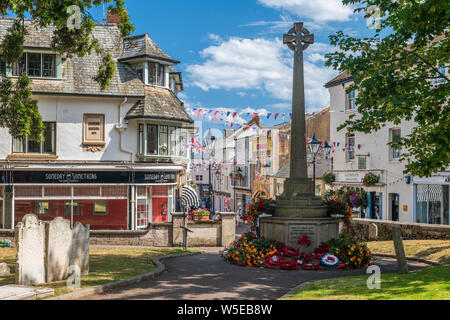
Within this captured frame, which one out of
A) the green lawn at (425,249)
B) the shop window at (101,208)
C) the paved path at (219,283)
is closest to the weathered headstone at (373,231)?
the green lawn at (425,249)

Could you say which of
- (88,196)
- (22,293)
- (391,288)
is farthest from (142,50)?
(391,288)

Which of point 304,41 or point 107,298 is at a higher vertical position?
point 304,41

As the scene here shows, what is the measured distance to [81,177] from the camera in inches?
1009

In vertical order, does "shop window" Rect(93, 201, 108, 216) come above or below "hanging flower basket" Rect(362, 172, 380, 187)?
below

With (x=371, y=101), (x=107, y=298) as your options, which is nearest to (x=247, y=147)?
(x=371, y=101)

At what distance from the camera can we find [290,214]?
16.0 m

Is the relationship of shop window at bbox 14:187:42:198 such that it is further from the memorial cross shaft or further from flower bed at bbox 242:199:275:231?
the memorial cross shaft

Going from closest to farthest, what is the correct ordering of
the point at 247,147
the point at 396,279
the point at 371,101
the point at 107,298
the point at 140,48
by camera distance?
the point at 107,298, the point at 396,279, the point at 371,101, the point at 140,48, the point at 247,147

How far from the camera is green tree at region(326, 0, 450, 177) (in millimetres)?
12195

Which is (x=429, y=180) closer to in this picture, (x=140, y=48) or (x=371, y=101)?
(x=371, y=101)

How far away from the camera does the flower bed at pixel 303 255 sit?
48.2 feet

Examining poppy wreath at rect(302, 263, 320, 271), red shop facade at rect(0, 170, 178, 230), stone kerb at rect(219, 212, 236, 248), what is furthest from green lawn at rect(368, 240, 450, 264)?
red shop facade at rect(0, 170, 178, 230)

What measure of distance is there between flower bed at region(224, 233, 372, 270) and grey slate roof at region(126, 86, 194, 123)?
12368mm

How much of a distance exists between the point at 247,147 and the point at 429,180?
105 feet
